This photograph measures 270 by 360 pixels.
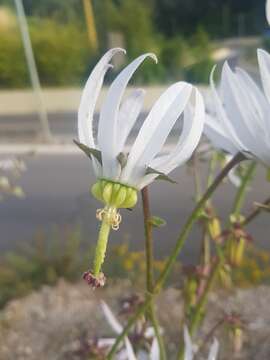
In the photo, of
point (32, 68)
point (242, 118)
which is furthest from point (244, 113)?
point (32, 68)

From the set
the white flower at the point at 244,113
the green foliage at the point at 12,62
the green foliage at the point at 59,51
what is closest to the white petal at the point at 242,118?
the white flower at the point at 244,113

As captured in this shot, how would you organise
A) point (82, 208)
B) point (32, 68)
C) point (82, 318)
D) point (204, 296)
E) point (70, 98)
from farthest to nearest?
point (32, 68) → point (70, 98) → point (82, 208) → point (82, 318) → point (204, 296)

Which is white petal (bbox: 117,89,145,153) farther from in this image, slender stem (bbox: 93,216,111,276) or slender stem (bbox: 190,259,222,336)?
slender stem (bbox: 190,259,222,336)

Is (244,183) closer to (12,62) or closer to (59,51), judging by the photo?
(12,62)

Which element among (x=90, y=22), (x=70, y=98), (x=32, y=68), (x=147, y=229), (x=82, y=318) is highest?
(x=147, y=229)

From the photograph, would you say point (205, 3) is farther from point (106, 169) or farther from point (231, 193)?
point (106, 169)

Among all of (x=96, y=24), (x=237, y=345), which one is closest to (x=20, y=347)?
(x=237, y=345)

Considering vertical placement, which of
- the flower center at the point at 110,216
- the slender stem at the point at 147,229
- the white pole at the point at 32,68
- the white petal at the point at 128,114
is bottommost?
the white pole at the point at 32,68

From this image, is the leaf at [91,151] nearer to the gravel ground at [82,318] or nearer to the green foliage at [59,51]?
the gravel ground at [82,318]

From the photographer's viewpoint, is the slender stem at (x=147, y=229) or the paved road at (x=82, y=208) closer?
the slender stem at (x=147, y=229)
